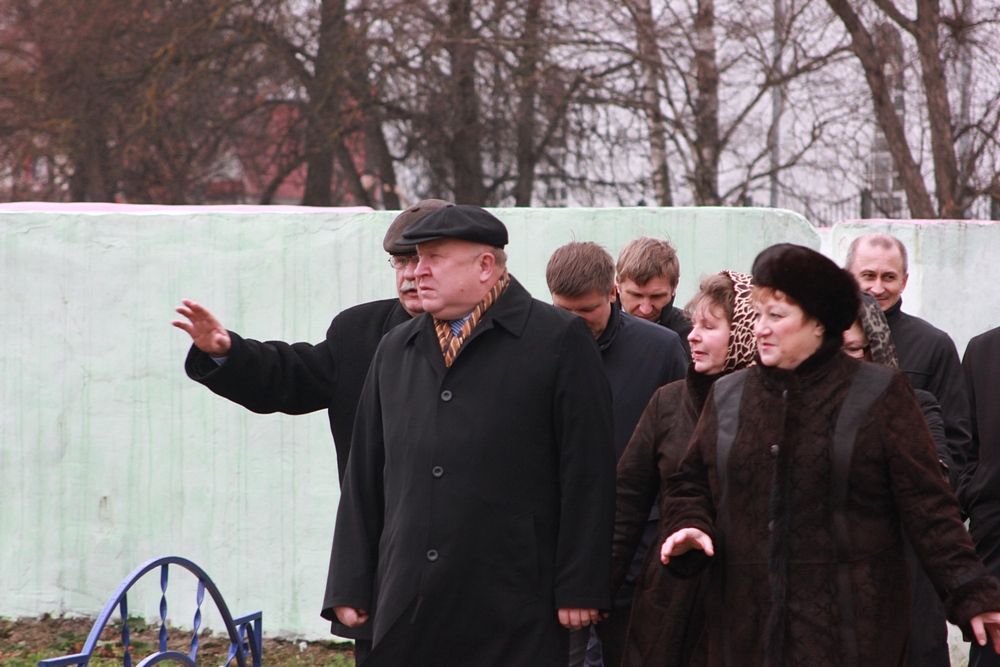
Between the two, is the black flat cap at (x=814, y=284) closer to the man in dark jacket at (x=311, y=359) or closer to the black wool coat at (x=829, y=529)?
the black wool coat at (x=829, y=529)

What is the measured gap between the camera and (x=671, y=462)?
392 cm

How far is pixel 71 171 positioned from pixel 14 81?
3.44ft

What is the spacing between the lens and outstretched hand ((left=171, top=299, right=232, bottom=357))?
3.99m

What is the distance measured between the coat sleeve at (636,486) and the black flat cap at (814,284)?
0.64 m

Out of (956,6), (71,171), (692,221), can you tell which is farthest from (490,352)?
(71,171)

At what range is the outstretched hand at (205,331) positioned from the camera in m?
3.99

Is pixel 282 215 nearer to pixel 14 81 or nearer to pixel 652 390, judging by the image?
pixel 652 390

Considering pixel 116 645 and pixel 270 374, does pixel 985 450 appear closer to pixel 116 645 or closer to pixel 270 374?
pixel 270 374

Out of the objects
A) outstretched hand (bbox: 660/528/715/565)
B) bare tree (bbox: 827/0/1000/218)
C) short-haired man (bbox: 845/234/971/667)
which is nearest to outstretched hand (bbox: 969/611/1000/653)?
outstretched hand (bbox: 660/528/715/565)

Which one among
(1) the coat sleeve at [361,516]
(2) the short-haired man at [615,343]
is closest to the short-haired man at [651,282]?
(2) the short-haired man at [615,343]

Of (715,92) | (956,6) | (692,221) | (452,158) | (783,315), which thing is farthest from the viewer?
(452,158)

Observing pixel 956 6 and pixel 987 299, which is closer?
pixel 987 299

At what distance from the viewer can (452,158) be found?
14.6 meters

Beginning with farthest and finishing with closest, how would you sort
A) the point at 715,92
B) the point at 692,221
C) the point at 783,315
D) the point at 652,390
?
the point at 715,92
the point at 692,221
the point at 652,390
the point at 783,315
